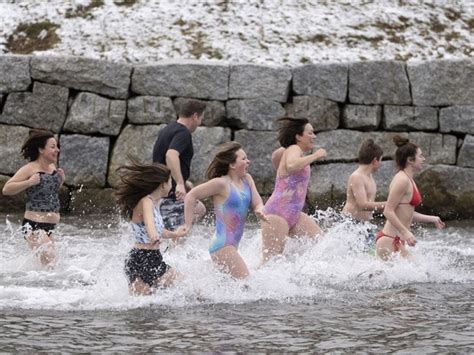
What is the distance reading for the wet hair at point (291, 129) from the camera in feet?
34.8

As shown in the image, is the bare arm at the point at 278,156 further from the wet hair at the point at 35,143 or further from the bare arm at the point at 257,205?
the wet hair at the point at 35,143

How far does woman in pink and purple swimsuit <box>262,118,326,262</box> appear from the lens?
10.3m

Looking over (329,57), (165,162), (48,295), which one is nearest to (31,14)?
(329,57)

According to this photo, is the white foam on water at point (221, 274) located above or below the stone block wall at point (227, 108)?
above

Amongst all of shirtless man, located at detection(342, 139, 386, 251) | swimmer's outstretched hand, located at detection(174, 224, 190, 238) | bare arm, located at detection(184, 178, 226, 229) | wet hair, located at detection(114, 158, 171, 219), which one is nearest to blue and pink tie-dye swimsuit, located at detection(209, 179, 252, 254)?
bare arm, located at detection(184, 178, 226, 229)

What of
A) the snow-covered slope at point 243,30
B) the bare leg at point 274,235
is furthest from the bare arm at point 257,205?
the snow-covered slope at point 243,30

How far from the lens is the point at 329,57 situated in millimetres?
15961

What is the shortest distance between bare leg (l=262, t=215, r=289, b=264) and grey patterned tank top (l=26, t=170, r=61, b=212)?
2.09 m

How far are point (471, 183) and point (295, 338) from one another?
8.49 meters

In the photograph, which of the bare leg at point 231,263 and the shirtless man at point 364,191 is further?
the shirtless man at point 364,191

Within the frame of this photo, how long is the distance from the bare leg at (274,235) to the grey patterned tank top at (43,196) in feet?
6.87

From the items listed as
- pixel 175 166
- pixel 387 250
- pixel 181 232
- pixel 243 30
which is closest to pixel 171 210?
pixel 175 166

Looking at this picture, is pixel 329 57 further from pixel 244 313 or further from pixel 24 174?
pixel 244 313

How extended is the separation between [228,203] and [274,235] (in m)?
1.26
